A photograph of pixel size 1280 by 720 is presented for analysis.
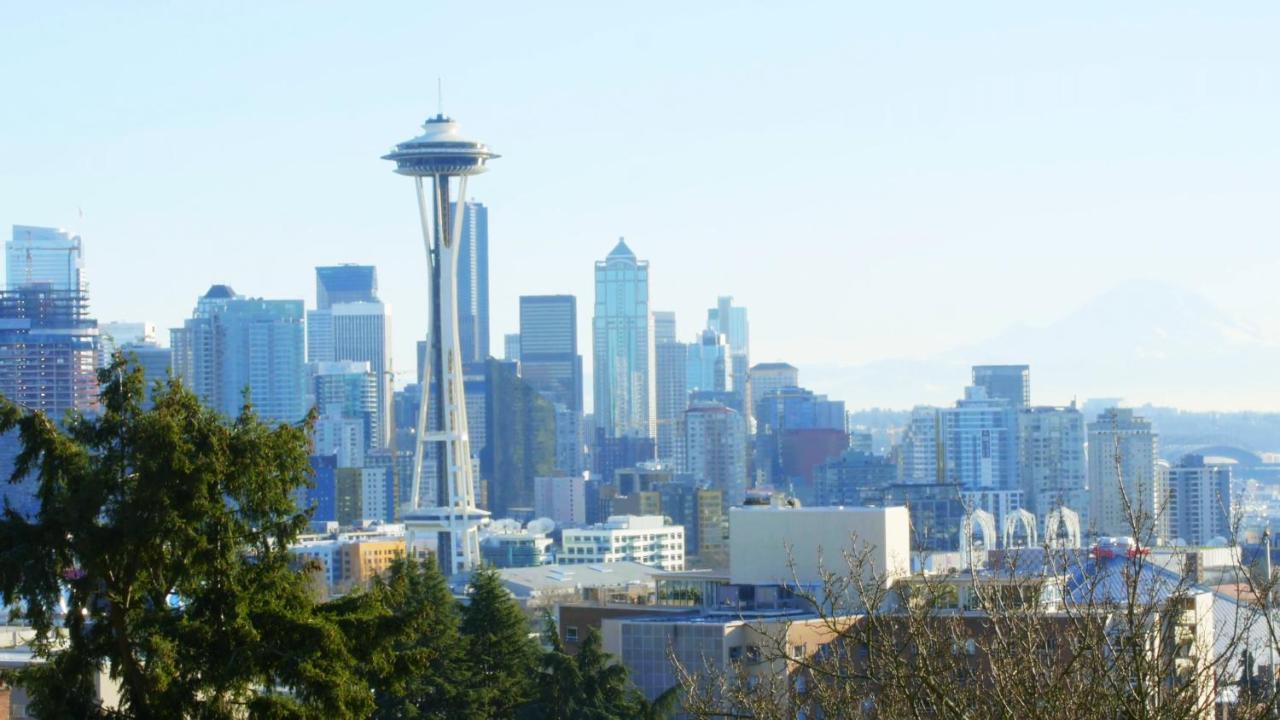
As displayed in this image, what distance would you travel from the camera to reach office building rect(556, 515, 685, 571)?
534 feet

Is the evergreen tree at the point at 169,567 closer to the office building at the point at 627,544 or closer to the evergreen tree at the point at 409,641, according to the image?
the evergreen tree at the point at 409,641

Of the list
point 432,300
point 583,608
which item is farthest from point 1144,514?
point 432,300

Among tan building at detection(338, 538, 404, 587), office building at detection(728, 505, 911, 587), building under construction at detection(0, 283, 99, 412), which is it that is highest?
building under construction at detection(0, 283, 99, 412)

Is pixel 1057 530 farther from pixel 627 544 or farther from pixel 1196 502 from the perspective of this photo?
pixel 1196 502

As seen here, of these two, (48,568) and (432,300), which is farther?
(432,300)

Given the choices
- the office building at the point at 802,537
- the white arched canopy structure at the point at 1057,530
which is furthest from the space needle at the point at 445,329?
A: the office building at the point at 802,537

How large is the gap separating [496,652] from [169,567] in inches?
551

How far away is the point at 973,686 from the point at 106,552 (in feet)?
23.8

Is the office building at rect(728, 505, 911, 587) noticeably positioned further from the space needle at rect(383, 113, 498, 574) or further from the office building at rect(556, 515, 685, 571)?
the office building at rect(556, 515, 685, 571)

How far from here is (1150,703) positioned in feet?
46.9

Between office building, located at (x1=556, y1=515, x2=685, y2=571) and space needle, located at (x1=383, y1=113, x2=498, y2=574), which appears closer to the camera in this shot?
space needle, located at (x1=383, y1=113, x2=498, y2=574)

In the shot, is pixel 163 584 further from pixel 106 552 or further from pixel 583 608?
pixel 583 608

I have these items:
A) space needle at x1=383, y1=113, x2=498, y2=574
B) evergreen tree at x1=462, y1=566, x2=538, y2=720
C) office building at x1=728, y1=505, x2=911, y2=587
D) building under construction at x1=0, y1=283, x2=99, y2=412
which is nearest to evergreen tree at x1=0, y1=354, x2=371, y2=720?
evergreen tree at x1=462, y1=566, x2=538, y2=720

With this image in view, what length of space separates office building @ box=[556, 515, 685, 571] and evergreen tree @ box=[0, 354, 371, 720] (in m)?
138
